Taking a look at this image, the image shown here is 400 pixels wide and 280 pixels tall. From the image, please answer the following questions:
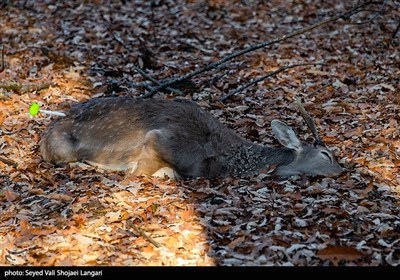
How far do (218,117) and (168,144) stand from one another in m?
2.24

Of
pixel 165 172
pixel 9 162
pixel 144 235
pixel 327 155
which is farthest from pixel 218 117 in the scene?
pixel 144 235

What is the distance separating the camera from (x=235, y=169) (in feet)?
28.2

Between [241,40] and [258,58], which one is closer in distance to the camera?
[258,58]

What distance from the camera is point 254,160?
8633 millimetres

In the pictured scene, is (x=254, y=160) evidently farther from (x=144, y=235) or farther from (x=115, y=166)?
(x=144, y=235)

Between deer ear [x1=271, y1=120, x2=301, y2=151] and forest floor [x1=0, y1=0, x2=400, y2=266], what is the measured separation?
0.59 m

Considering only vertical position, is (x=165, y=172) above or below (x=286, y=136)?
below

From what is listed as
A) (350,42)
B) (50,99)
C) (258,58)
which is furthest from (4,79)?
(350,42)

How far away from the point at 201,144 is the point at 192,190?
105 centimetres

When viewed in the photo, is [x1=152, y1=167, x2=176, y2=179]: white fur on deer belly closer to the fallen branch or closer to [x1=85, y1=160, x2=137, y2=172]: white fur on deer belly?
[x1=85, y1=160, x2=137, y2=172]: white fur on deer belly

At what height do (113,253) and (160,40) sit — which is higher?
→ (113,253)

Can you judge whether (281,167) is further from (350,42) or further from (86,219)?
(350,42)

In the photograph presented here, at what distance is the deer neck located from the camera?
8.58 metres

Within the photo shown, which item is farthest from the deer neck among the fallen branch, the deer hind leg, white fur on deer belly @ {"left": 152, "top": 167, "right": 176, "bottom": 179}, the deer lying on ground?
the fallen branch
